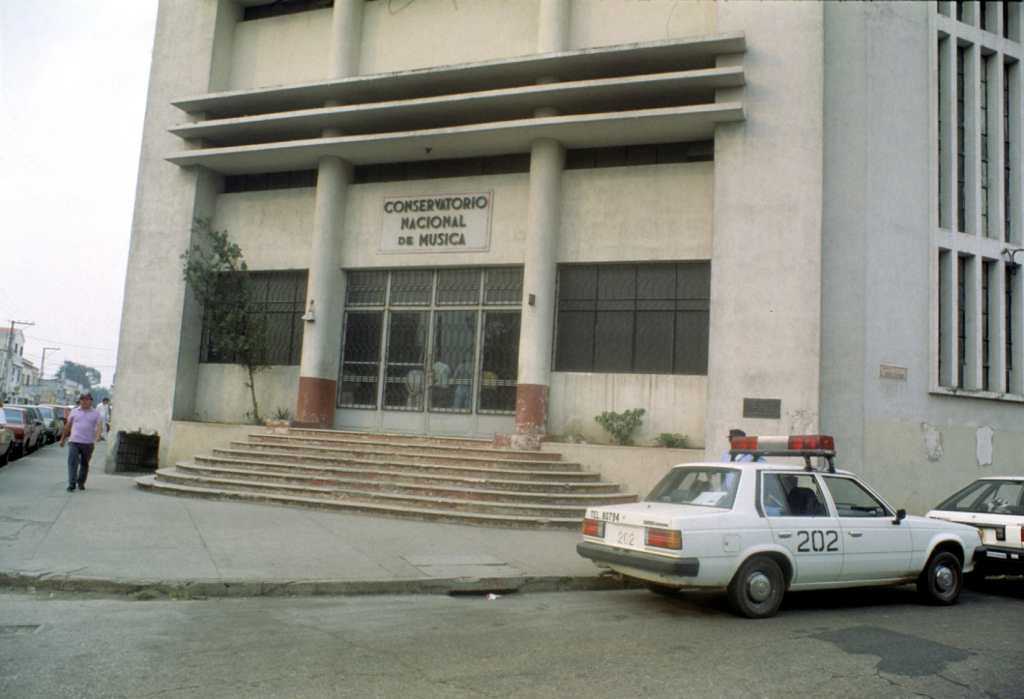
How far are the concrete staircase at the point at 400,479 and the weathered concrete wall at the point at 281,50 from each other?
8428 millimetres

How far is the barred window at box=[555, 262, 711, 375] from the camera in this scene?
15.3 m

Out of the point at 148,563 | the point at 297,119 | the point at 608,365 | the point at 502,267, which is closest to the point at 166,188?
the point at 297,119

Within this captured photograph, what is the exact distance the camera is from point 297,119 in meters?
17.1

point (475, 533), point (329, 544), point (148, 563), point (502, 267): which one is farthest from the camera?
point (502, 267)

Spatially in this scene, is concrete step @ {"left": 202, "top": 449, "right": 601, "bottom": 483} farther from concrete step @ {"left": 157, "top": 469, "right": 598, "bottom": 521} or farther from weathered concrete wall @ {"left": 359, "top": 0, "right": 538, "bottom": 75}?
weathered concrete wall @ {"left": 359, "top": 0, "right": 538, "bottom": 75}

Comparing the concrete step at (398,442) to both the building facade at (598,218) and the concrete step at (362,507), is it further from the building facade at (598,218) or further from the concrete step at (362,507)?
the concrete step at (362,507)

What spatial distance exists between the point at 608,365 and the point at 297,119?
846 centimetres

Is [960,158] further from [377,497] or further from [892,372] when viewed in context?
[377,497]

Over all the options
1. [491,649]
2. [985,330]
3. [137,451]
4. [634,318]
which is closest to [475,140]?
[634,318]

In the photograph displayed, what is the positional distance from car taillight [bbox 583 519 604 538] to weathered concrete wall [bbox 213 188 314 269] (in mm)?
11750

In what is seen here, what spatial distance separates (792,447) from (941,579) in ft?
7.03

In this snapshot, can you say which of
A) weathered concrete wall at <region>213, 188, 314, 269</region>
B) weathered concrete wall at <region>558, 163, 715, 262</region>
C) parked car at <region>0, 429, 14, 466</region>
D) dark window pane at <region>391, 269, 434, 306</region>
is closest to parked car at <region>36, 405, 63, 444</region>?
parked car at <region>0, 429, 14, 466</region>

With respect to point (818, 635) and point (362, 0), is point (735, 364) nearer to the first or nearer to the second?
point (818, 635)

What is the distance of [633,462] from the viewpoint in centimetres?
1413
